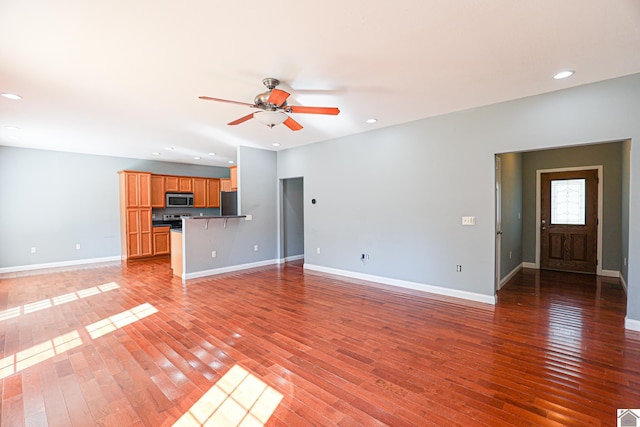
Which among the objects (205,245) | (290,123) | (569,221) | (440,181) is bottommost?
(205,245)

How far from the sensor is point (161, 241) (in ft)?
26.2

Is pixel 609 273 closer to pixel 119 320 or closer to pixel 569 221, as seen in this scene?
pixel 569 221

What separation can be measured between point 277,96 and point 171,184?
660 centimetres

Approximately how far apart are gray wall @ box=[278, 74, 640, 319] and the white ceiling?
0.28 meters

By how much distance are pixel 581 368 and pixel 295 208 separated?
595 centimetres

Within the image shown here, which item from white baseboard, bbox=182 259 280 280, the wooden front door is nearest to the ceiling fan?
white baseboard, bbox=182 259 280 280

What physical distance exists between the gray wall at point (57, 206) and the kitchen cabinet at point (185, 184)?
3.62ft

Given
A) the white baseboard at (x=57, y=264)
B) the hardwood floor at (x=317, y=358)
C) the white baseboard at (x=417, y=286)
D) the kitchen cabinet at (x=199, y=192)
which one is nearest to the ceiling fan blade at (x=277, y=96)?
the hardwood floor at (x=317, y=358)

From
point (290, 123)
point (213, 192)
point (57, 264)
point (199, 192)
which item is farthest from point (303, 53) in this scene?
point (57, 264)

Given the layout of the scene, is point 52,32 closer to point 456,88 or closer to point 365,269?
point 456,88

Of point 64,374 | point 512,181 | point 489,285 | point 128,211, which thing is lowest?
point 64,374

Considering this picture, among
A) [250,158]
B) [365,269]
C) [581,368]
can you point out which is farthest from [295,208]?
[581,368]

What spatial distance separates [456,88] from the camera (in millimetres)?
3291

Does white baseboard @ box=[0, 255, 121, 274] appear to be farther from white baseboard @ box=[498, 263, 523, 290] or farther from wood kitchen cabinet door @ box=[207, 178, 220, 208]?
white baseboard @ box=[498, 263, 523, 290]
